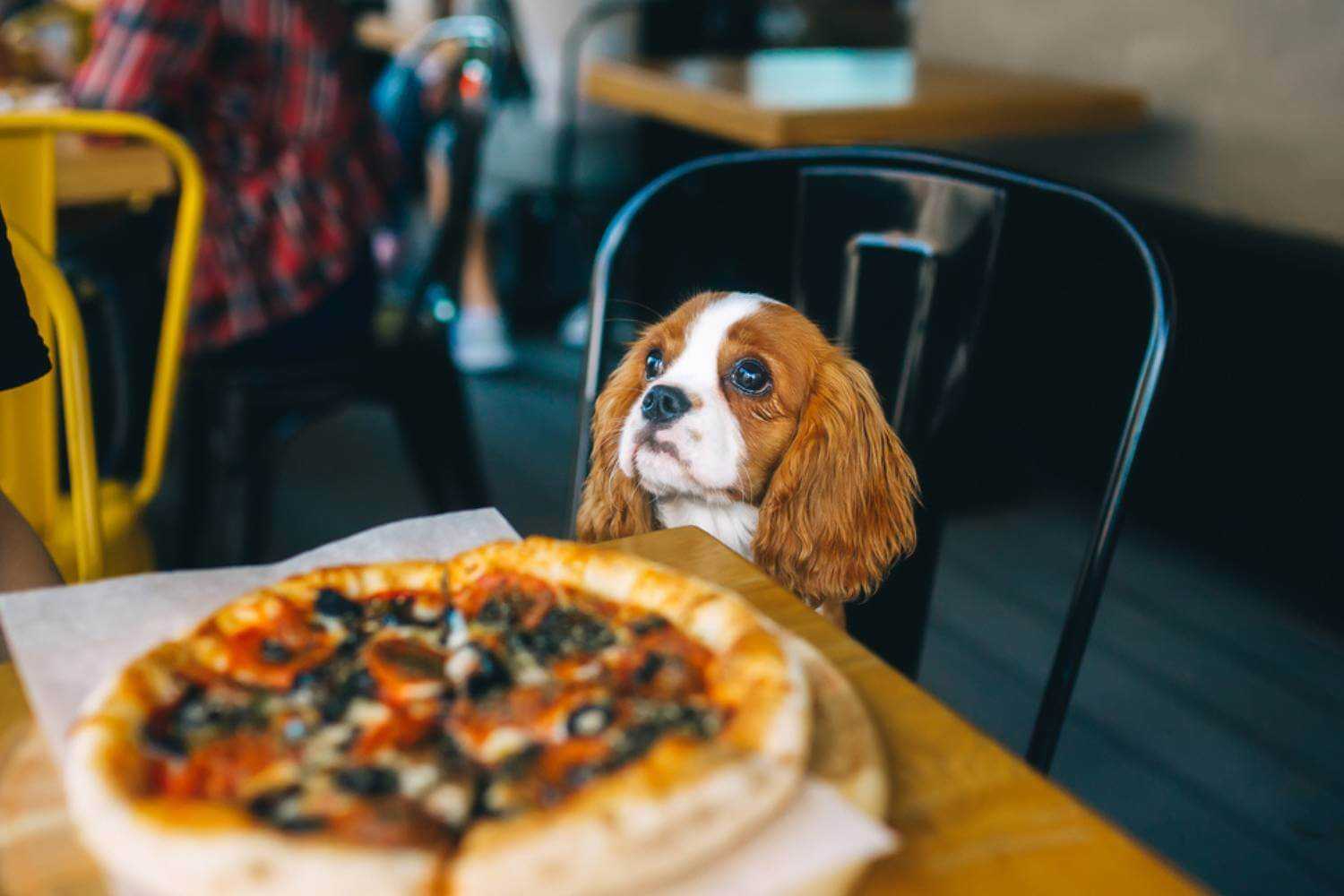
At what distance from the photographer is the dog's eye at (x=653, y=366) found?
1098 millimetres

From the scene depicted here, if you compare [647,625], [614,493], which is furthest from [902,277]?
[647,625]

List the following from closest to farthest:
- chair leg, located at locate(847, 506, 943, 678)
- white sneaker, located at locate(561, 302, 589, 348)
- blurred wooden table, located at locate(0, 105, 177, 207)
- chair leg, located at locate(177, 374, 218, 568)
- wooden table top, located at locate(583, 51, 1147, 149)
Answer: chair leg, located at locate(847, 506, 943, 678) → blurred wooden table, located at locate(0, 105, 177, 207) → chair leg, located at locate(177, 374, 218, 568) → wooden table top, located at locate(583, 51, 1147, 149) → white sneaker, located at locate(561, 302, 589, 348)

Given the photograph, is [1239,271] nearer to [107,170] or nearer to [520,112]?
[107,170]

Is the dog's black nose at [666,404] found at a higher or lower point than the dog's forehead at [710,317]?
lower

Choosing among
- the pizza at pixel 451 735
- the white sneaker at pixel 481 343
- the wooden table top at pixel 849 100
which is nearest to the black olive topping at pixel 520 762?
the pizza at pixel 451 735

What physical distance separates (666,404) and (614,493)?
0.10 meters

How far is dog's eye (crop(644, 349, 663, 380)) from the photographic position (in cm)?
110

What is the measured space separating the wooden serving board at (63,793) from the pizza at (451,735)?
0.11 ft

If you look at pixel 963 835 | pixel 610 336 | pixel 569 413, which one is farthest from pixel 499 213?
pixel 963 835

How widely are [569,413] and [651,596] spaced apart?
3480 mm

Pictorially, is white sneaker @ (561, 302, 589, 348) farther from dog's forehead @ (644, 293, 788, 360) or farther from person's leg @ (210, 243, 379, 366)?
dog's forehead @ (644, 293, 788, 360)

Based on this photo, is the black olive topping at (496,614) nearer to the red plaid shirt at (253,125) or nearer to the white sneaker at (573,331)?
the red plaid shirt at (253,125)

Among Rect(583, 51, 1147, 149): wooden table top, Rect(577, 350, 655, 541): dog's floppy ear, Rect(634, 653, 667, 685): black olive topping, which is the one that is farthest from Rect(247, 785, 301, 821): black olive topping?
Result: Rect(583, 51, 1147, 149): wooden table top

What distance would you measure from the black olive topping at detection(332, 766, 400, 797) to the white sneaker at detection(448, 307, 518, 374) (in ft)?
13.3
